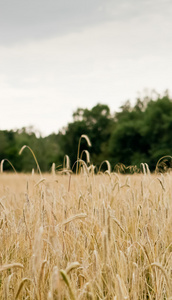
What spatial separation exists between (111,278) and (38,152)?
33.0 m

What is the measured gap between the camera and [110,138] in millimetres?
33750

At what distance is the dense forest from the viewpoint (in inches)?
1141

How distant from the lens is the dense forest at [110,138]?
29.0 metres

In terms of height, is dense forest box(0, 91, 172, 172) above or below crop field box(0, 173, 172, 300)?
above

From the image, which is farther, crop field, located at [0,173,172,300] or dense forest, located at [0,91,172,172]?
dense forest, located at [0,91,172,172]

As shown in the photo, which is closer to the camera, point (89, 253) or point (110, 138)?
point (89, 253)

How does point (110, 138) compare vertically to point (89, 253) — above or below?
above

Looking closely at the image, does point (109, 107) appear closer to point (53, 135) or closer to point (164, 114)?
point (53, 135)

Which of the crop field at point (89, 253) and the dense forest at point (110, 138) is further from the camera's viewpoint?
the dense forest at point (110, 138)

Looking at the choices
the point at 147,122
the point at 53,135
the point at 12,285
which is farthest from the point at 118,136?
the point at 12,285

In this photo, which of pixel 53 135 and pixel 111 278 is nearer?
pixel 111 278

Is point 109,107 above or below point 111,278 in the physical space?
above

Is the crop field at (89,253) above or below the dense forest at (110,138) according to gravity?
below

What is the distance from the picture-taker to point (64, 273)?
866 millimetres
